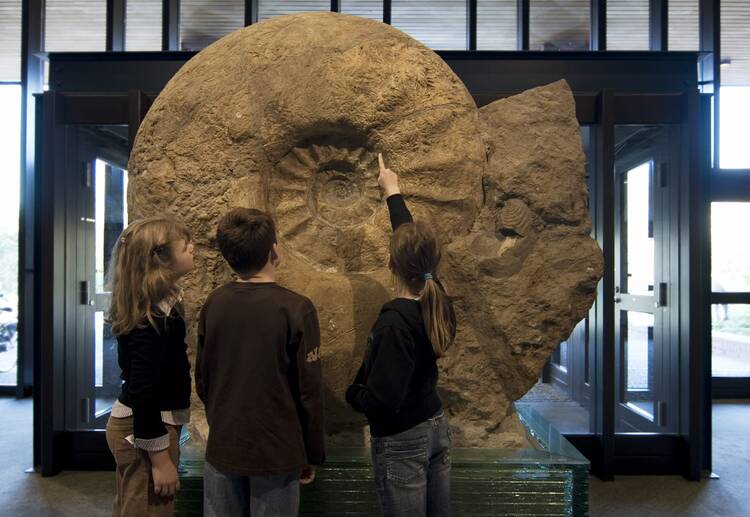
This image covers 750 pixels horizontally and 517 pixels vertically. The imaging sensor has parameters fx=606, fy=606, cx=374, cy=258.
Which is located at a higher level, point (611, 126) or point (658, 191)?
point (611, 126)

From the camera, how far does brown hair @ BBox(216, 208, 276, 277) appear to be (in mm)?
1664

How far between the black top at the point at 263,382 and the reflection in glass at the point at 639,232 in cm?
302

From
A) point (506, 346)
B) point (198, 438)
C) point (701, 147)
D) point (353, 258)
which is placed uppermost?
point (701, 147)

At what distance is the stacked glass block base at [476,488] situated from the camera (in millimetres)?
2160

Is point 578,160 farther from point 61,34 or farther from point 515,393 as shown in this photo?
point 61,34

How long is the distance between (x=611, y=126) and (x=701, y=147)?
622mm

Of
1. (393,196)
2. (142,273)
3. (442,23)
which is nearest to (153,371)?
(142,273)

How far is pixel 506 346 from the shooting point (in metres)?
2.49

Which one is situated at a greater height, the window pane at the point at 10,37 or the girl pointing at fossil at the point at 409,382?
the window pane at the point at 10,37

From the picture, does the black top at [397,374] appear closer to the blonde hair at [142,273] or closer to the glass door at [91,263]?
the blonde hair at [142,273]

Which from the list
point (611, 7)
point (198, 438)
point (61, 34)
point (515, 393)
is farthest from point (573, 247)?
point (61, 34)

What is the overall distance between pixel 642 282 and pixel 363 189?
2.44 metres

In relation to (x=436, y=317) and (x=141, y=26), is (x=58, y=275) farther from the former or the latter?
(x=436, y=317)

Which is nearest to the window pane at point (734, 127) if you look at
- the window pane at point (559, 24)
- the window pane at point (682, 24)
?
the window pane at point (682, 24)
